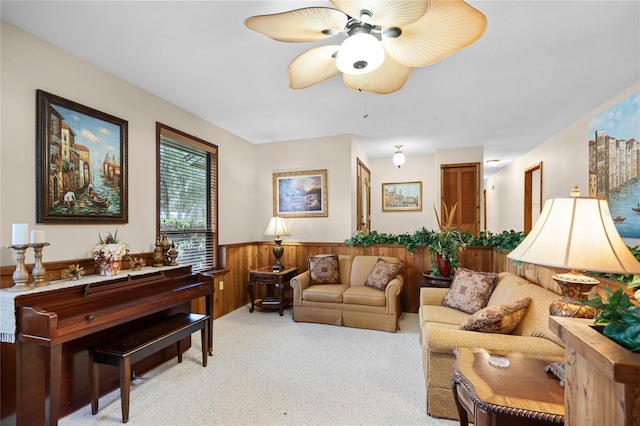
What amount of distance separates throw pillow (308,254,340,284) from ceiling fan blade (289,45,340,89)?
2.60 m

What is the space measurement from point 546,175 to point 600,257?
4476mm

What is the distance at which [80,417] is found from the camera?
1987 mm

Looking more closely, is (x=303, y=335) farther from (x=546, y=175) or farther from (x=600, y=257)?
(x=546, y=175)

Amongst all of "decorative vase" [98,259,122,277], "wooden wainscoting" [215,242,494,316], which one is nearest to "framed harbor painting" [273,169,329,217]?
"wooden wainscoting" [215,242,494,316]

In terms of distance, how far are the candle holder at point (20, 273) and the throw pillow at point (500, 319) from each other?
2886mm

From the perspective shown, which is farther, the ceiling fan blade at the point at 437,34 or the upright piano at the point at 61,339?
the upright piano at the point at 61,339

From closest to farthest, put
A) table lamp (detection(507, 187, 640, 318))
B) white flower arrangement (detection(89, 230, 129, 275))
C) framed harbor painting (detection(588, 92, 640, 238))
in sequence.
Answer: table lamp (detection(507, 187, 640, 318)) < white flower arrangement (detection(89, 230, 129, 275)) < framed harbor painting (detection(588, 92, 640, 238))

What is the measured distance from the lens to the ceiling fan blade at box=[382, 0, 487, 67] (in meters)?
1.25

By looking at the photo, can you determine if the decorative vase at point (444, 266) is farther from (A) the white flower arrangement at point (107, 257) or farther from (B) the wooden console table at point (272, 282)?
(A) the white flower arrangement at point (107, 257)

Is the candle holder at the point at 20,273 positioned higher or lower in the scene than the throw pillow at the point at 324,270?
higher

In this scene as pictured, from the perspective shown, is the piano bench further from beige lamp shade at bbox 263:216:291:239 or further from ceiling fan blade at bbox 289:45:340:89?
ceiling fan blade at bbox 289:45:340:89

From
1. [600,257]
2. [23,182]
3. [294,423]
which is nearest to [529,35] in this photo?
[600,257]

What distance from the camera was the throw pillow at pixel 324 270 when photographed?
4.05m

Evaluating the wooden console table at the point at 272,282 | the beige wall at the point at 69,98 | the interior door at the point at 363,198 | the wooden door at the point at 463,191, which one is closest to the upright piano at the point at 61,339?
the beige wall at the point at 69,98
